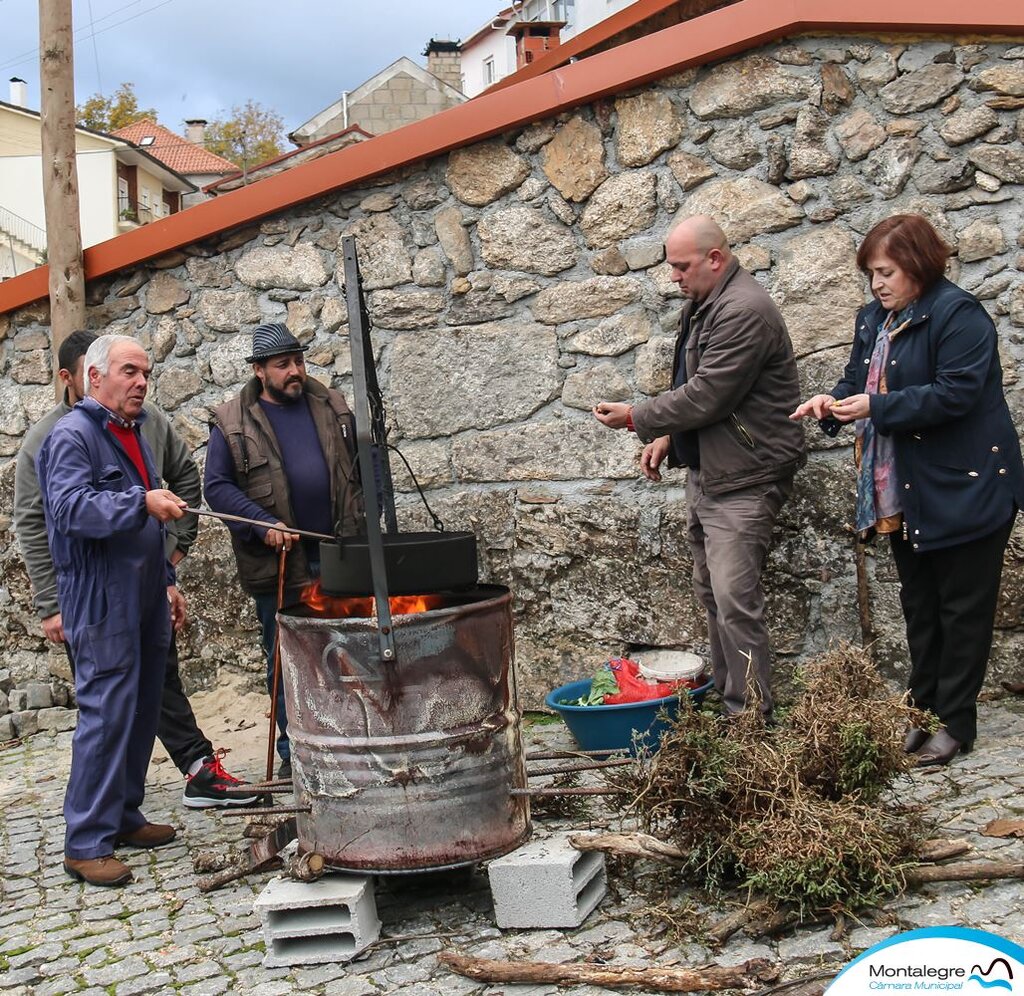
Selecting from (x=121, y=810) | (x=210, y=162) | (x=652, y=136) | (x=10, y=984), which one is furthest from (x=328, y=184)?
(x=210, y=162)

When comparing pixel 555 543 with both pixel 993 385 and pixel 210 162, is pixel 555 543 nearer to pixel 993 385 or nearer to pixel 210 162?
pixel 993 385

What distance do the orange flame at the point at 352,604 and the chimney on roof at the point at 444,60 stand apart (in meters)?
35.2

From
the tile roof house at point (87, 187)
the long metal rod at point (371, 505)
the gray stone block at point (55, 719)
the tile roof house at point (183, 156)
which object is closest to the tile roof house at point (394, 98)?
the tile roof house at point (87, 187)

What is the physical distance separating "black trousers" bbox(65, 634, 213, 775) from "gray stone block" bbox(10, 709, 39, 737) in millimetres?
1847

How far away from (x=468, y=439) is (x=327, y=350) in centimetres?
87

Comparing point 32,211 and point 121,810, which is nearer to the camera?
point 121,810

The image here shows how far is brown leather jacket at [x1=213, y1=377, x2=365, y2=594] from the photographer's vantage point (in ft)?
18.0

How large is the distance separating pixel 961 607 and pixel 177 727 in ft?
10.4

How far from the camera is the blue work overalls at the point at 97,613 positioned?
4.60m

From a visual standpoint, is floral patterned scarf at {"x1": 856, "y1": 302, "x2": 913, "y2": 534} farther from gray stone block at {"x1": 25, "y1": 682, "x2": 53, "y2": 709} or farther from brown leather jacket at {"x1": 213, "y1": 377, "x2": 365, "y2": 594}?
gray stone block at {"x1": 25, "y1": 682, "x2": 53, "y2": 709}

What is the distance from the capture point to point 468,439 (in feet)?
20.7

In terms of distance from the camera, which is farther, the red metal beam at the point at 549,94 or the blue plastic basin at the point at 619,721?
the red metal beam at the point at 549,94

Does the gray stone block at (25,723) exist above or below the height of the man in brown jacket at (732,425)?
below

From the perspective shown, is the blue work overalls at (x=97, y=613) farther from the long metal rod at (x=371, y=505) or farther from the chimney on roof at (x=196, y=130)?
the chimney on roof at (x=196, y=130)
